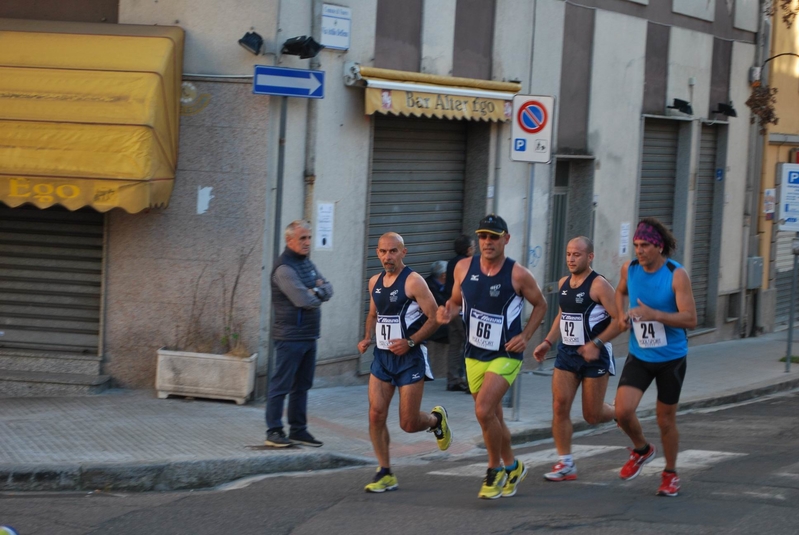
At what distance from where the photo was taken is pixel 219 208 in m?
10.8

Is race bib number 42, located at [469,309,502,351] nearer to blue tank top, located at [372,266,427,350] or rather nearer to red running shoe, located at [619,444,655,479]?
blue tank top, located at [372,266,427,350]

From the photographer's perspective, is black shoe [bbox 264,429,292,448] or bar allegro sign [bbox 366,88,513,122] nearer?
black shoe [bbox 264,429,292,448]

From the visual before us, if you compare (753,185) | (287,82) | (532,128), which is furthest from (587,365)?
(753,185)

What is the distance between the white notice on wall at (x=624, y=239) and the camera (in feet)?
55.5

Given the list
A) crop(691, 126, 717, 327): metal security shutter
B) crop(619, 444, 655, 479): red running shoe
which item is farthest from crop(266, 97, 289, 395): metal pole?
crop(691, 126, 717, 327): metal security shutter

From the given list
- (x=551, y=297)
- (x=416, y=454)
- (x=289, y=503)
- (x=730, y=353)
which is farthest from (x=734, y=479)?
(x=730, y=353)

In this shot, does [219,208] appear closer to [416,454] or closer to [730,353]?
[416,454]

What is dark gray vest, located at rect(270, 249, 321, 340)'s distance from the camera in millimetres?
8711

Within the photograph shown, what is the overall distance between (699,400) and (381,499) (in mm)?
6837

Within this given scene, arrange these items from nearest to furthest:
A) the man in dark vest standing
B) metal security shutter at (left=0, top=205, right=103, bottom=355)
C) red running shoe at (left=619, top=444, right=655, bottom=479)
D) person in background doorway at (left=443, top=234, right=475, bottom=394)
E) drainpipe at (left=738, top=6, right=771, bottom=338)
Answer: red running shoe at (left=619, top=444, right=655, bottom=479) → the man in dark vest standing → metal security shutter at (left=0, top=205, right=103, bottom=355) → person in background doorway at (left=443, top=234, right=475, bottom=394) → drainpipe at (left=738, top=6, right=771, bottom=338)

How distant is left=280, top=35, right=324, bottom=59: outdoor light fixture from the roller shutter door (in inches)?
74.6

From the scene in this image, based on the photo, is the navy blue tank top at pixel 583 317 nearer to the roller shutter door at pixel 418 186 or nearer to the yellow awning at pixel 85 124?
the yellow awning at pixel 85 124

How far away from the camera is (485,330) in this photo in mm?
7375

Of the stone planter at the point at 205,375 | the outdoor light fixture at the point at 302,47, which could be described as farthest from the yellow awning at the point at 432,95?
the stone planter at the point at 205,375
